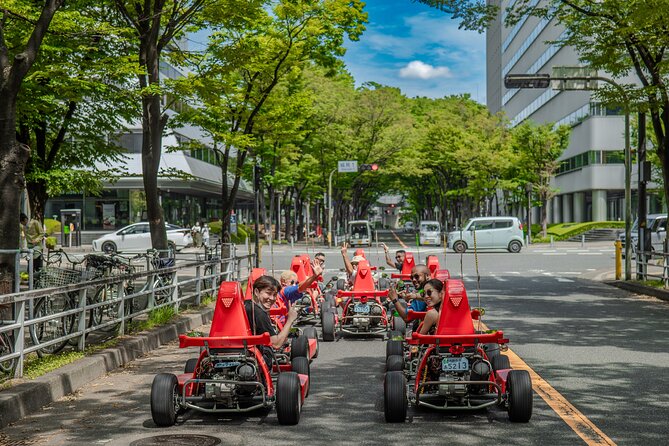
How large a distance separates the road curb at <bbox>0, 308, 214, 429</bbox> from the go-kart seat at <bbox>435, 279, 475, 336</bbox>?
3720mm

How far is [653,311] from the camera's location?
625 inches

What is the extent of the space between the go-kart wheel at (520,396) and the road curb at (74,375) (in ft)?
13.8

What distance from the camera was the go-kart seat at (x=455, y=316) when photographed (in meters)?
7.04

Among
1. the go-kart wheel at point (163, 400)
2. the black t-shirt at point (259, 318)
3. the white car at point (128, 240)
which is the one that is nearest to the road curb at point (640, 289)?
the black t-shirt at point (259, 318)

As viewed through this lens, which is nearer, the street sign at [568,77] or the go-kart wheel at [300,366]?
the go-kart wheel at [300,366]

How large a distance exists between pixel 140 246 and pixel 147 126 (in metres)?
25.6

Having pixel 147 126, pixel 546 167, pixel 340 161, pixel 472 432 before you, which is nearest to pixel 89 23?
pixel 147 126

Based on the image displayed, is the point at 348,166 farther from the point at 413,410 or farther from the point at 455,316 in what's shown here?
the point at 455,316

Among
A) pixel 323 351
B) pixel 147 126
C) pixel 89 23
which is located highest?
pixel 89 23

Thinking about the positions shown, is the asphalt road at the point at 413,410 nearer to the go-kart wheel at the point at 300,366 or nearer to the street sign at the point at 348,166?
the go-kart wheel at the point at 300,366

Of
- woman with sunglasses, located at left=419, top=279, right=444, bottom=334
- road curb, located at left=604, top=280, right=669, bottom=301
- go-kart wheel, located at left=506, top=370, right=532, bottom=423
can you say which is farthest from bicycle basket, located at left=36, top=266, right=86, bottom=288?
road curb, located at left=604, top=280, right=669, bottom=301

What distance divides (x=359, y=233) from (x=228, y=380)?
46.5m

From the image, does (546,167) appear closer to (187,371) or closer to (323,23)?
(323,23)

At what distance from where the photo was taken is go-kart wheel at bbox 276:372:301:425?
6.55 m
